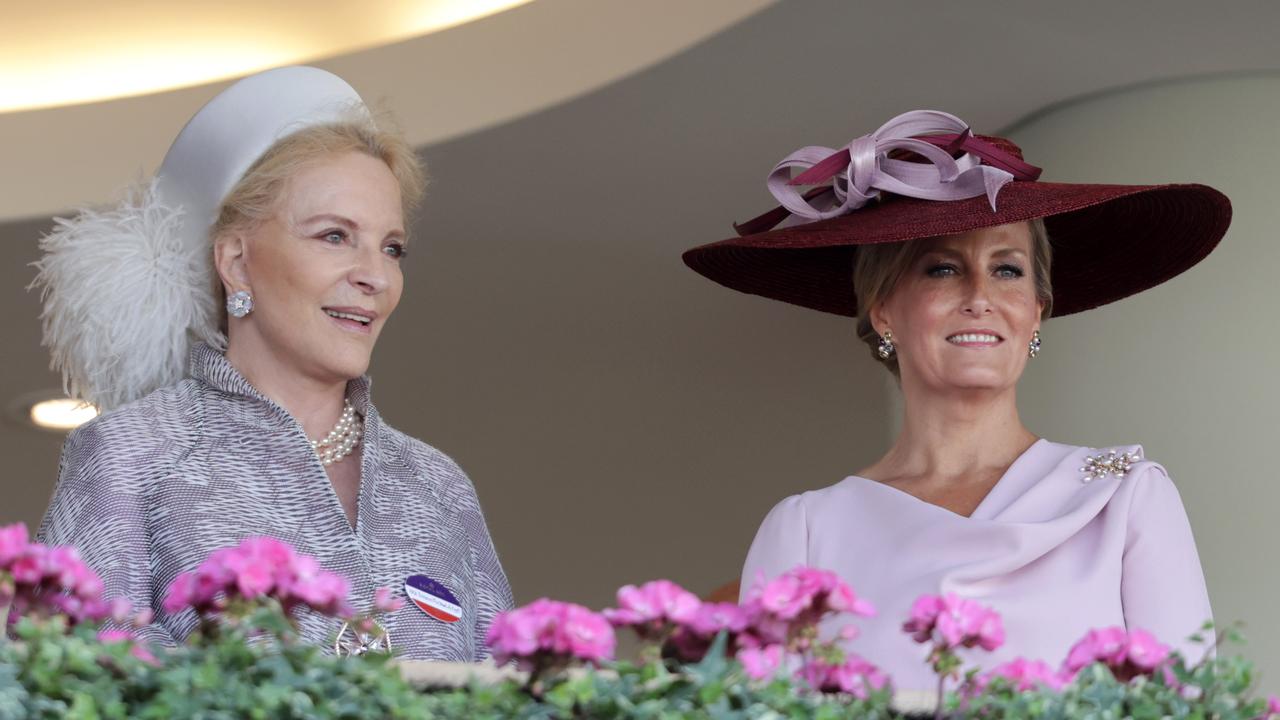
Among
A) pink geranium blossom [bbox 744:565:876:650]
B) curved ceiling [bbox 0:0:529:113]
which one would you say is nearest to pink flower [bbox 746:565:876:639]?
pink geranium blossom [bbox 744:565:876:650]

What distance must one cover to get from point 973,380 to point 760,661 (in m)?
1.10

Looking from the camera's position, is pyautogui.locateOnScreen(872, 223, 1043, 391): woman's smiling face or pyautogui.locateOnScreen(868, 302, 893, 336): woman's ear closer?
pyautogui.locateOnScreen(872, 223, 1043, 391): woman's smiling face

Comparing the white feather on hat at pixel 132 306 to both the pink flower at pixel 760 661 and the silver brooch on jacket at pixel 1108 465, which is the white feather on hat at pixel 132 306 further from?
the pink flower at pixel 760 661

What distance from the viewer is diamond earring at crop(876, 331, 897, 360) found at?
88.6 inches

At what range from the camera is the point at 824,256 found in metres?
2.42

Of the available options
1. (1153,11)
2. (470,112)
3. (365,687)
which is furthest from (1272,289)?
(365,687)

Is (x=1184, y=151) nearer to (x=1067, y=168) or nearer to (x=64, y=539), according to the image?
(x=1067, y=168)

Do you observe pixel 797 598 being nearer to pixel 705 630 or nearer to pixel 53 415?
pixel 705 630

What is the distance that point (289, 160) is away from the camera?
2.18 meters

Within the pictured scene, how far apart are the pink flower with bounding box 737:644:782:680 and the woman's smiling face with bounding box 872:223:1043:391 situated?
3.53 ft

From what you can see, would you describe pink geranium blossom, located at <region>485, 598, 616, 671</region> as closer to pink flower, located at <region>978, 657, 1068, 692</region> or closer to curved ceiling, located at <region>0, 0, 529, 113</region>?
pink flower, located at <region>978, 657, 1068, 692</region>

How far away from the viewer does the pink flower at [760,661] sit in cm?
108

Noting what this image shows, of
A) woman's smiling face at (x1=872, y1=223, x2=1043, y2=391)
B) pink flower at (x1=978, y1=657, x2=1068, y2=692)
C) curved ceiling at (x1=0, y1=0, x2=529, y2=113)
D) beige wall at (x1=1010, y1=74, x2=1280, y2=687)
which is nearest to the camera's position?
pink flower at (x1=978, y1=657, x2=1068, y2=692)

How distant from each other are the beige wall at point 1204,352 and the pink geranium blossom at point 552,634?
2618mm
